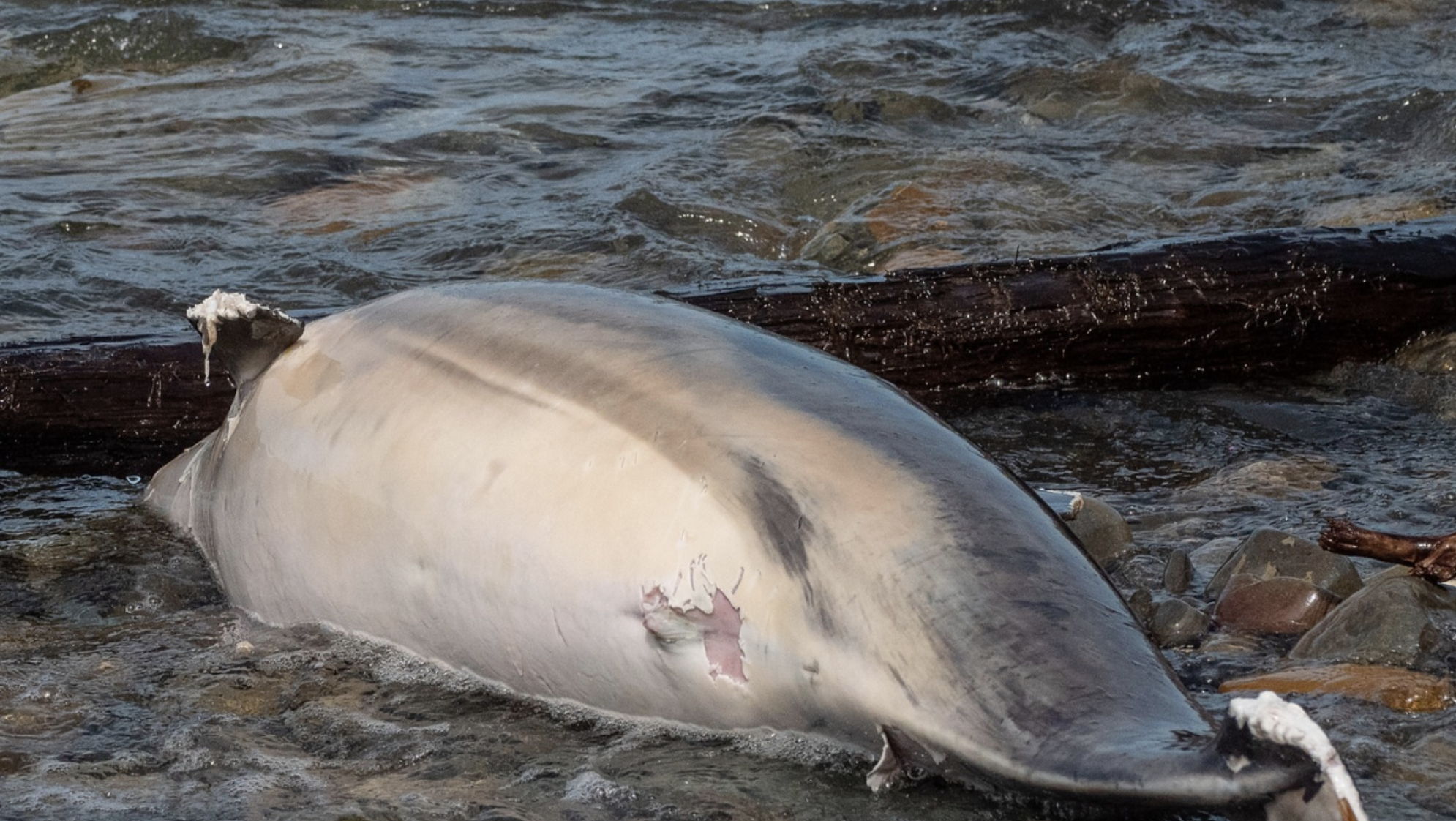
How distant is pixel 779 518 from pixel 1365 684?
46.5 inches

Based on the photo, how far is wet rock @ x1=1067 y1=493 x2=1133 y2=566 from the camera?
153 inches

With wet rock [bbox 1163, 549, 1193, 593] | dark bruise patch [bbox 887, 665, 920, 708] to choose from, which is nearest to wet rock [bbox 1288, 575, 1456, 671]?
wet rock [bbox 1163, 549, 1193, 593]

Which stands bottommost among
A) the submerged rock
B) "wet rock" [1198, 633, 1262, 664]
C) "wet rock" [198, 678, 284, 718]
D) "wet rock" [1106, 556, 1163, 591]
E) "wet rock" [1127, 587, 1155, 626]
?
"wet rock" [198, 678, 284, 718]

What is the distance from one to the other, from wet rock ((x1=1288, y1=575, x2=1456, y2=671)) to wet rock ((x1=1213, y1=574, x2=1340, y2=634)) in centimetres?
13

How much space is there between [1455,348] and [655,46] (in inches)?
303

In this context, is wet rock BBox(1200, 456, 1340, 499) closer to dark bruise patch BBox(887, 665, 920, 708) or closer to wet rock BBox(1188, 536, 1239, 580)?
wet rock BBox(1188, 536, 1239, 580)

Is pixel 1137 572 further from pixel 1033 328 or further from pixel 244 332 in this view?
pixel 244 332

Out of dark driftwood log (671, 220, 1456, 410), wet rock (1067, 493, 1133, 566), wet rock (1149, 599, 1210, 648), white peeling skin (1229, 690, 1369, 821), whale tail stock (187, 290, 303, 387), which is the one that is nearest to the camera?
white peeling skin (1229, 690, 1369, 821)

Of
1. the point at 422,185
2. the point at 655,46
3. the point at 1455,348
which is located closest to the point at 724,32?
the point at 655,46

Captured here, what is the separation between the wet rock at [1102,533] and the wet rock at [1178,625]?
16.6 inches

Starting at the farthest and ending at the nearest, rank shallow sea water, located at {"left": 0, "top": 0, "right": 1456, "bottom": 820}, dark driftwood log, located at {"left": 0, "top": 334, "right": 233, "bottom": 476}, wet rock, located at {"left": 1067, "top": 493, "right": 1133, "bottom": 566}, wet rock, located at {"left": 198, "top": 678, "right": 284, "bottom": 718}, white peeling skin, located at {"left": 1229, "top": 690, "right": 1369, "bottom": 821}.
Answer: dark driftwood log, located at {"left": 0, "top": 334, "right": 233, "bottom": 476} < wet rock, located at {"left": 1067, "top": 493, "right": 1133, "bottom": 566} < wet rock, located at {"left": 198, "top": 678, "right": 284, "bottom": 718} < shallow sea water, located at {"left": 0, "top": 0, "right": 1456, "bottom": 820} < white peeling skin, located at {"left": 1229, "top": 690, "right": 1369, "bottom": 821}

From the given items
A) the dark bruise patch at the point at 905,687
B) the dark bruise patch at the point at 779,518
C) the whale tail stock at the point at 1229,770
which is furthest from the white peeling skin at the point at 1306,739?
the dark bruise patch at the point at 779,518

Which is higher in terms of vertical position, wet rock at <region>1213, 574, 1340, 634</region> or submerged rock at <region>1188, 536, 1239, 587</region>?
wet rock at <region>1213, 574, 1340, 634</region>

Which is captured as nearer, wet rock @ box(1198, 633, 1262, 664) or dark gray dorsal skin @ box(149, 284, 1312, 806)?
dark gray dorsal skin @ box(149, 284, 1312, 806)
